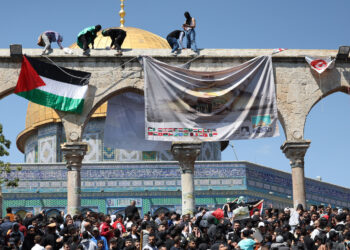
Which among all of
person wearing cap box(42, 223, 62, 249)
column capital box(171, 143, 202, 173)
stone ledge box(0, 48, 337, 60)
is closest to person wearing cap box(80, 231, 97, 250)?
person wearing cap box(42, 223, 62, 249)

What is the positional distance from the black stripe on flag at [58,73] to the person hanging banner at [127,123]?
2.06 m

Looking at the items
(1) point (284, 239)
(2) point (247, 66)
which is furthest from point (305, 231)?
(2) point (247, 66)

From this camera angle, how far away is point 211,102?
19.8 metres

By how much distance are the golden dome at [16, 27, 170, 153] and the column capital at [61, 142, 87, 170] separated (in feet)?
54.8

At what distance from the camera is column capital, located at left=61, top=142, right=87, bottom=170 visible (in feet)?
62.8

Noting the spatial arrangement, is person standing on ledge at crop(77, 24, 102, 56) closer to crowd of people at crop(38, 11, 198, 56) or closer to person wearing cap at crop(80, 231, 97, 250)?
crowd of people at crop(38, 11, 198, 56)

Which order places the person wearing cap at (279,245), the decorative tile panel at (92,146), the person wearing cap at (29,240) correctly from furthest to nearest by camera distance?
the decorative tile panel at (92,146)
the person wearing cap at (29,240)
the person wearing cap at (279,245)

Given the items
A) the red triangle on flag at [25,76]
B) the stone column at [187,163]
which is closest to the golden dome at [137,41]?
the red triangle on flag at [25,76]

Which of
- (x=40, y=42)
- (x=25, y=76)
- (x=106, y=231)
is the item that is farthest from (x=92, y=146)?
(x=106, y=231)

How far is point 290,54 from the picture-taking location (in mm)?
20125

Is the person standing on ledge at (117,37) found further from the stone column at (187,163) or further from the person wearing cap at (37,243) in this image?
the person wearing cap at (37,243)

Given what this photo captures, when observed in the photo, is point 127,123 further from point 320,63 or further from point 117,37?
point 320,63

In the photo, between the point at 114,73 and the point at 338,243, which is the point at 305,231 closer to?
the point at 338,243

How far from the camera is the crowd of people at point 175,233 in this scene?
43.6 feet
